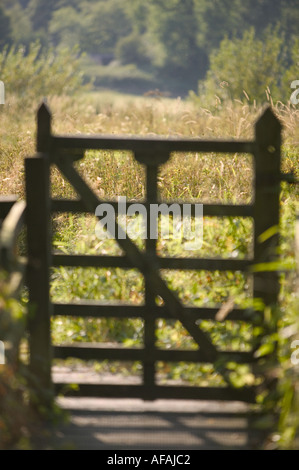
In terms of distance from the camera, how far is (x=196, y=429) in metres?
3.34

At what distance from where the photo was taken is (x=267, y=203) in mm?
3428

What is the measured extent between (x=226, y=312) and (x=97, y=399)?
863mm

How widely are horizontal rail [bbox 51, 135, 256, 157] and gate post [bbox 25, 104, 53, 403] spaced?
0.44 ft

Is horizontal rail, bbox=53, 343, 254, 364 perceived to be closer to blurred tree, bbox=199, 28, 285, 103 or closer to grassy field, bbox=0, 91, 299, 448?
grassy field, bbox=0, 91, 299, 448

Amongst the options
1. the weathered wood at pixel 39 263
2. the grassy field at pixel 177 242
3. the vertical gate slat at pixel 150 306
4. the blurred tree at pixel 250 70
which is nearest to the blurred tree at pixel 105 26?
the blurred tree at pixel 250 70

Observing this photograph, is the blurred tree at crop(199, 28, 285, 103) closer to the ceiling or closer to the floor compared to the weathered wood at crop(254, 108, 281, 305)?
closer to the ceiling

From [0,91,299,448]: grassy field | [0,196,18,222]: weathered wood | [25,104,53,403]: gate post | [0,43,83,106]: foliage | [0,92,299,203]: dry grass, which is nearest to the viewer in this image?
[25,104,53,403]: gate post

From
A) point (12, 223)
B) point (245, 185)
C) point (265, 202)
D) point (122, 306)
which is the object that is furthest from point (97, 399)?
point (245, 185)

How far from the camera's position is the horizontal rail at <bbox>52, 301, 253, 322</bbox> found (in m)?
3.62

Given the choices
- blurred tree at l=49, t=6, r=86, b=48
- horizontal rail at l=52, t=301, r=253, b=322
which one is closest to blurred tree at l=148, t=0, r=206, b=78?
blurred tree at l=49, t=6, r=86, b=48

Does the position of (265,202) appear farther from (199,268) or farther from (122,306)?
(122,306)

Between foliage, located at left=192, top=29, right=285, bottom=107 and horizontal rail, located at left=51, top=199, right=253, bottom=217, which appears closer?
horizontal rail, located at left=51, top=199, right=253, bottom=217

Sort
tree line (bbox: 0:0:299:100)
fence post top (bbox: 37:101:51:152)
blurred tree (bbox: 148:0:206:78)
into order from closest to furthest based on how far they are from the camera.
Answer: fence post top (bbox: 37:101:51:152), tree line (bbox: 0:0:299:100), blurred tree (bbox: 148:0:206:78)

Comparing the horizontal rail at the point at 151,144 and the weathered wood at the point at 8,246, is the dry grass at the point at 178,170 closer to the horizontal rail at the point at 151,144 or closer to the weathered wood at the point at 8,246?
the horizontal rail at the point at 151,144
